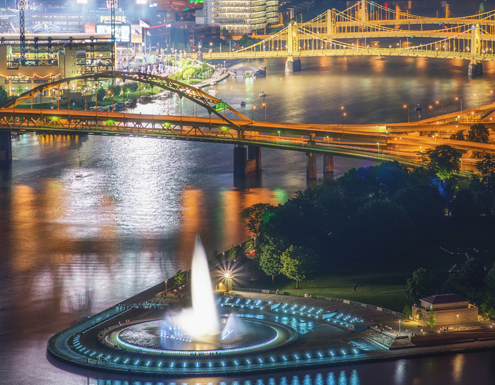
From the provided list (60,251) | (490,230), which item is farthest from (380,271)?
(60,251)

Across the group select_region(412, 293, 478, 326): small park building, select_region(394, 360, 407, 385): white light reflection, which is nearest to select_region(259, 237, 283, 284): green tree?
select_region(412, 293, 478, 326): small park building

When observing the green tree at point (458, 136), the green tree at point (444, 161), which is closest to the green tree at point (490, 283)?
the green tree at point (444, 161)

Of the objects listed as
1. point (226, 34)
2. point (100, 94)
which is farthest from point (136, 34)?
point (100, 94)

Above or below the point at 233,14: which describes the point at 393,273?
below

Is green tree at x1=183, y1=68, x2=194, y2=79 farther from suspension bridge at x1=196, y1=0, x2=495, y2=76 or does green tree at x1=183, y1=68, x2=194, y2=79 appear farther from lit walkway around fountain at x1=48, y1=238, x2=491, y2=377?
lit walkway around fountain at x1=48, y1=238, x2=491, y2=377

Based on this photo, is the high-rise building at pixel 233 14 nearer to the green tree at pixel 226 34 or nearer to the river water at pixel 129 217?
the green tree at pixel 226 34

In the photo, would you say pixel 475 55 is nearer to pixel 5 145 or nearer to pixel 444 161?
pixel 5 145

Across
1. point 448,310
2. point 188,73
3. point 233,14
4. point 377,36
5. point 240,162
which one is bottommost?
point 448,310
